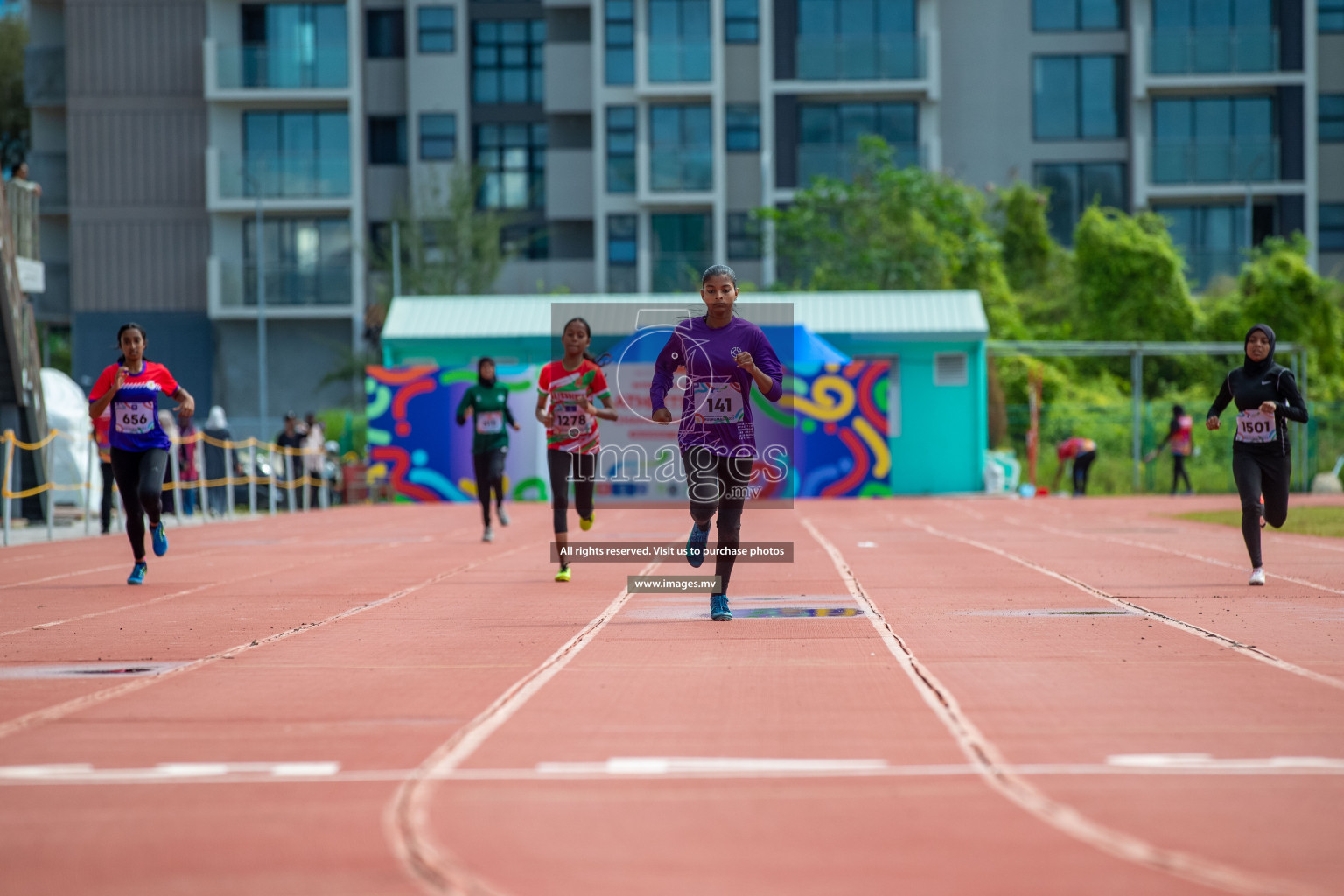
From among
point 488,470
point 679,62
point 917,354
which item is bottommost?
point 488,470

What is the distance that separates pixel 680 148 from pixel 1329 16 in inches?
793

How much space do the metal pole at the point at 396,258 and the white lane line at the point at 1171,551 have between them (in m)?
28.6

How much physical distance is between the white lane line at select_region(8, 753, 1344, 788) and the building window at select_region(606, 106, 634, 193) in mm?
43946

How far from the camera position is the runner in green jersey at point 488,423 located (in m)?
16.2

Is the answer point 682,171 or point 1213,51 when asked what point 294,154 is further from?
point 1213,51

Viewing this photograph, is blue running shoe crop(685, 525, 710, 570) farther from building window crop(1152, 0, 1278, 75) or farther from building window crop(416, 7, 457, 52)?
building window crop(416, 7, 457, 52)

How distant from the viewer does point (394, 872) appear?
150 inches

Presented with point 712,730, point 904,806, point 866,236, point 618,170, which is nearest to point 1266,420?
point 712,730

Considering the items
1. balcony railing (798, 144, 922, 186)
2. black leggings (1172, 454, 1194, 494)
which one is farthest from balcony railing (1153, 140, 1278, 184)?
black leggings (1172, 454, 1194, 494)

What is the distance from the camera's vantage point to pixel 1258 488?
11320 millimetres

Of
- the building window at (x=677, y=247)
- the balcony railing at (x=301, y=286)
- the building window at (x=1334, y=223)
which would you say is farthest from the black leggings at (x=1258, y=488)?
the building window at (x=1334, y=223)

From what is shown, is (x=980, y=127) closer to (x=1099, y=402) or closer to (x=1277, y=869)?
(x=1099, y=402)

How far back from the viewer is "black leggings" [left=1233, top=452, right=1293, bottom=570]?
1127cm

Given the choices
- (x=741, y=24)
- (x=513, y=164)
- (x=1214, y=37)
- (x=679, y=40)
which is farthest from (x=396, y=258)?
(x=1214, y=37)
